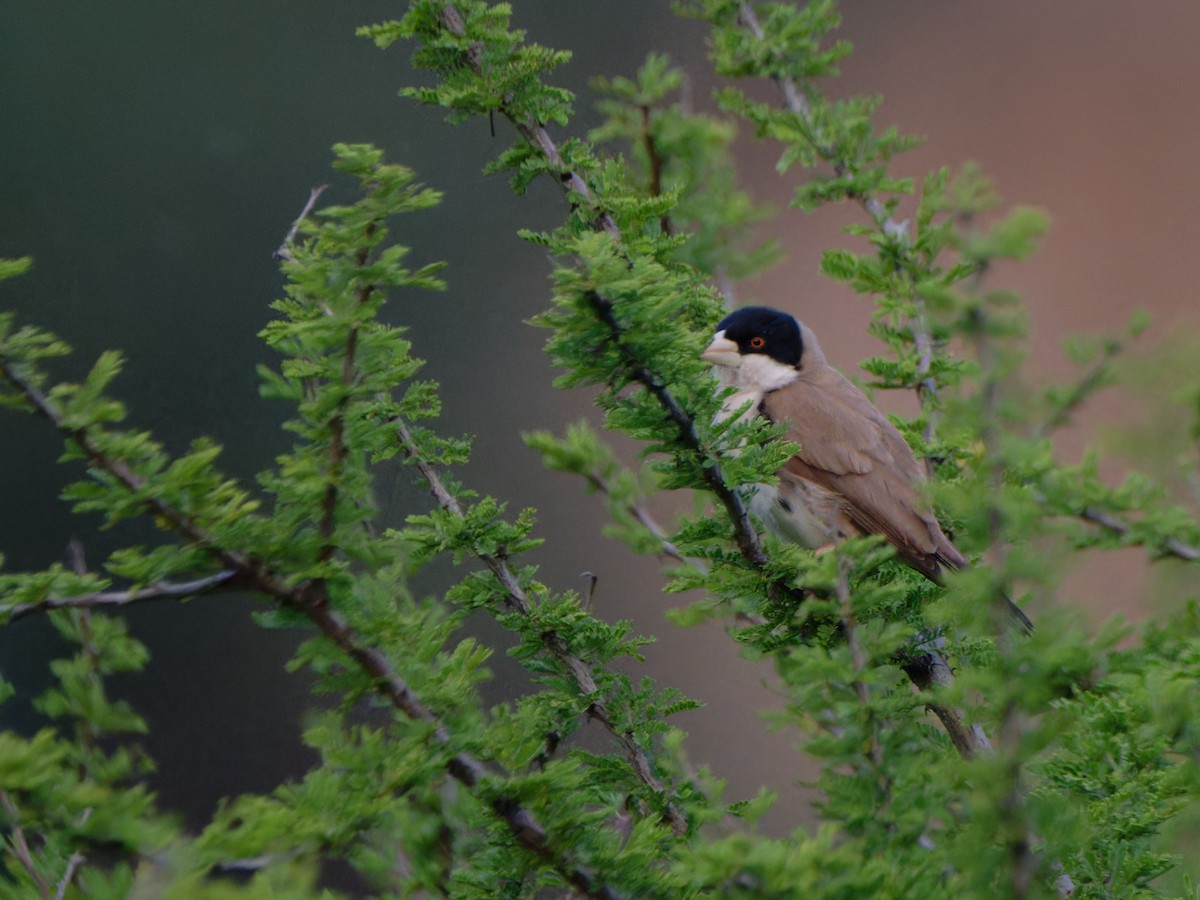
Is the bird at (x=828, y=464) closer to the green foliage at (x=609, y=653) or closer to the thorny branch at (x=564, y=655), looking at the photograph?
the thorny branch at (x=564, y=655)

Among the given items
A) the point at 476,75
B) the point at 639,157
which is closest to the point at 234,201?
the point at 639,157

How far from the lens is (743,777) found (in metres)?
2.11

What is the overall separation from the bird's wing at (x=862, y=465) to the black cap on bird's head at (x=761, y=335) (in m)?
0.10

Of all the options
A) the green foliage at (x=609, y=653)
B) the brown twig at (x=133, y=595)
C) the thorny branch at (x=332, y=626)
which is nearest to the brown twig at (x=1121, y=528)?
the green foliage at (x=609, y=653)

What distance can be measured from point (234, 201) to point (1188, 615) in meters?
2.00

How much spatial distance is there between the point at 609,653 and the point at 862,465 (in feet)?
3.56

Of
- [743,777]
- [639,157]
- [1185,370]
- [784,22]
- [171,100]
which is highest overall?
[171,100]

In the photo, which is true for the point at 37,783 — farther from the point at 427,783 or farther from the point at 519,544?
the point at 519,544

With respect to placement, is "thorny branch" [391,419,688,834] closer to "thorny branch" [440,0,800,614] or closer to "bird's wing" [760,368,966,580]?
"thorny branch" [440,0,800,614]

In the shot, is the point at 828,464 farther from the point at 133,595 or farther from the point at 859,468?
the point at 133,595

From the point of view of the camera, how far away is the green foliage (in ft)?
1.84

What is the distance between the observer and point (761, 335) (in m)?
2.22

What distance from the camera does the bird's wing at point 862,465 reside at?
1.89 metres

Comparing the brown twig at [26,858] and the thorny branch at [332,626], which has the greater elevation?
the thorny branch at [332,626]
